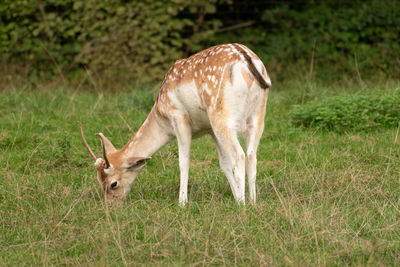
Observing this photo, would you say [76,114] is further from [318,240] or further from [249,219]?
[318,240]

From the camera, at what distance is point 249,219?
4.87 m

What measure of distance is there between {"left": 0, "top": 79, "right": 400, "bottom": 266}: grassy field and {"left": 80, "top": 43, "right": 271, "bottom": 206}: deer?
0.24 meters

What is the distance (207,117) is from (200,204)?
0.79m

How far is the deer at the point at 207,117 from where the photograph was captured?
5258mm

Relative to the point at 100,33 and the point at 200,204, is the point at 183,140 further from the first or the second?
the point at 100,33

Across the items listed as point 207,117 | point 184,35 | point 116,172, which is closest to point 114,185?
point 116,172

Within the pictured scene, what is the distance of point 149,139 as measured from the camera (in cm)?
605

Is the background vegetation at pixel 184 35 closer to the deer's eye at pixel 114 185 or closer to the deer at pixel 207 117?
the deer at pixel 207 117

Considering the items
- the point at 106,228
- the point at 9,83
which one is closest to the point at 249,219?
the point at 106,228

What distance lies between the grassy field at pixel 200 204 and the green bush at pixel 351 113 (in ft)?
0.51

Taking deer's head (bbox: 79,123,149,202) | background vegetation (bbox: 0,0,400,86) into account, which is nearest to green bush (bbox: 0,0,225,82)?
background vegetation (bbox: 0,0,400,86)

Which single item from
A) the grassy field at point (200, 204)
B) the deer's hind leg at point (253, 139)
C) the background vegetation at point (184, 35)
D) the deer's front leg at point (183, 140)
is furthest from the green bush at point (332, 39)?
the deer's hind leg at point (253, 139)

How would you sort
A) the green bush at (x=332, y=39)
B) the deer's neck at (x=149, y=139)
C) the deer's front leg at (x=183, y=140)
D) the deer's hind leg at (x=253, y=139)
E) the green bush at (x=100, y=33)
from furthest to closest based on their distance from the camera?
the green bush at (x=332, y=39) < the green bush at (x=100, y=33) < the deer's neck at (x=149, y=139) < the deer's front leg at (x=183, y=140) < the deer's hind leg at (x=253, y=139)

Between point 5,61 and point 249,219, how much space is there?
340 inches
